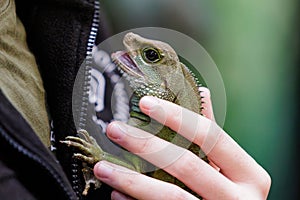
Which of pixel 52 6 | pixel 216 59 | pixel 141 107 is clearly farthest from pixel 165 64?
pixel 216 59

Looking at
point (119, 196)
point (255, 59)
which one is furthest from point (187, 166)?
point (255, 59)

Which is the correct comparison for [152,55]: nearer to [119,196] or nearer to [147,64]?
[147,64]

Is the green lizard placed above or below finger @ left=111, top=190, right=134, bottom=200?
above

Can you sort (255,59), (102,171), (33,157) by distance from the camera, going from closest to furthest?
(33,157), (102,171), (255,59)

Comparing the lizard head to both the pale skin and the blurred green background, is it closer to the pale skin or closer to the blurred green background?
the pale skin

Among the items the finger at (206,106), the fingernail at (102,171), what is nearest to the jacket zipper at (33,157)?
the fingernail at (102,171)

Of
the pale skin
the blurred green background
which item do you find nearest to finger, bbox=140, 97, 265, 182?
the pale skin

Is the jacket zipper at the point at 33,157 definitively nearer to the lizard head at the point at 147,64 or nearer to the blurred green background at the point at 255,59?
the lizard head at the point at 147,64

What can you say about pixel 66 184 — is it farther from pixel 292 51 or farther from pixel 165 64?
pixel 292 51
